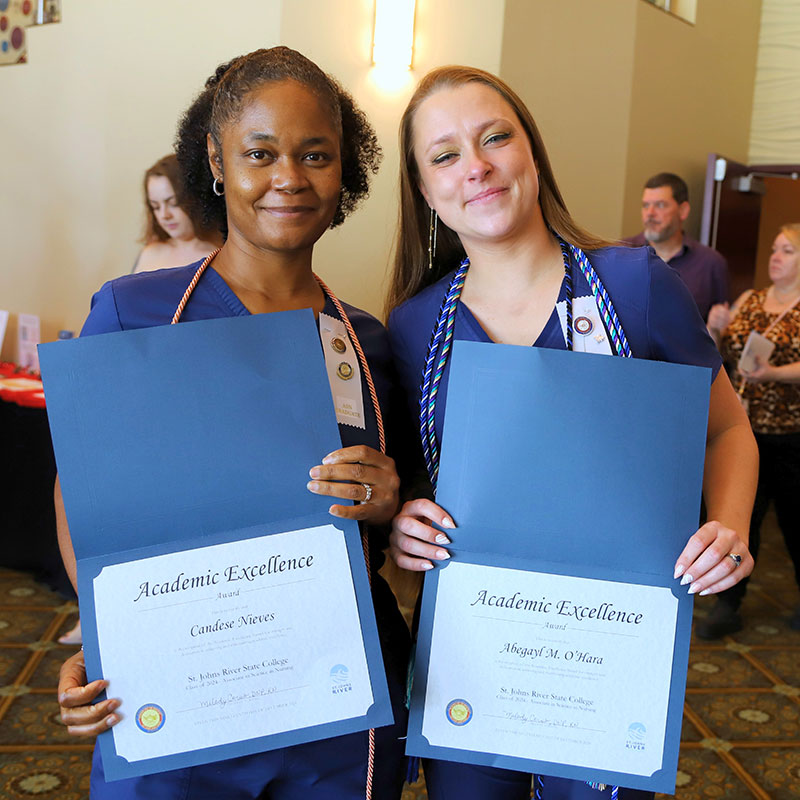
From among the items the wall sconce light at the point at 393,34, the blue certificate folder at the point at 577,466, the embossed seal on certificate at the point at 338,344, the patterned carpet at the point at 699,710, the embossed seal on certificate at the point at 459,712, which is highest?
the wall sconce light at the point at 393,34

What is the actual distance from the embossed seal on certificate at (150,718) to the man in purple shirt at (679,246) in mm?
4093

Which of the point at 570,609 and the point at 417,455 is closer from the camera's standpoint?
the point at 570,609

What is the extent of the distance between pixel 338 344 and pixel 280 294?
12cm

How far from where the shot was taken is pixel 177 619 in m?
Answer: 1.02

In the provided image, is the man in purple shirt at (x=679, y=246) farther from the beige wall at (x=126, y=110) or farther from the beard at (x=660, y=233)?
the beige wall at (x=126, y=110)

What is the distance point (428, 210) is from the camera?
1548 millimetres

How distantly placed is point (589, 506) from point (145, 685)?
2.00 feet

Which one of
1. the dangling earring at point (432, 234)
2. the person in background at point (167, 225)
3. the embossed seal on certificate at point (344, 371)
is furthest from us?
the person in background at point (167, 225)

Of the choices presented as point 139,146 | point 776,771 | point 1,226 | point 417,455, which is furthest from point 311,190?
point 1,226

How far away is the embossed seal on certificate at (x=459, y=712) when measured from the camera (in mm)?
1120

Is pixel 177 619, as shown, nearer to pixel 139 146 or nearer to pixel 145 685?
pixel 145 685

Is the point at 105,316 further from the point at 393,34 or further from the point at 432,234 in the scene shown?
the point at 393,34

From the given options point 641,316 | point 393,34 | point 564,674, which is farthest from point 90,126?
point 564,674

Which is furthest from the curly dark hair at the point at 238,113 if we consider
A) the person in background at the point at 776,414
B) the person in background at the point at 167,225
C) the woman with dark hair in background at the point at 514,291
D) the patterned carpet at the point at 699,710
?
the person in background at the point at 776,414
